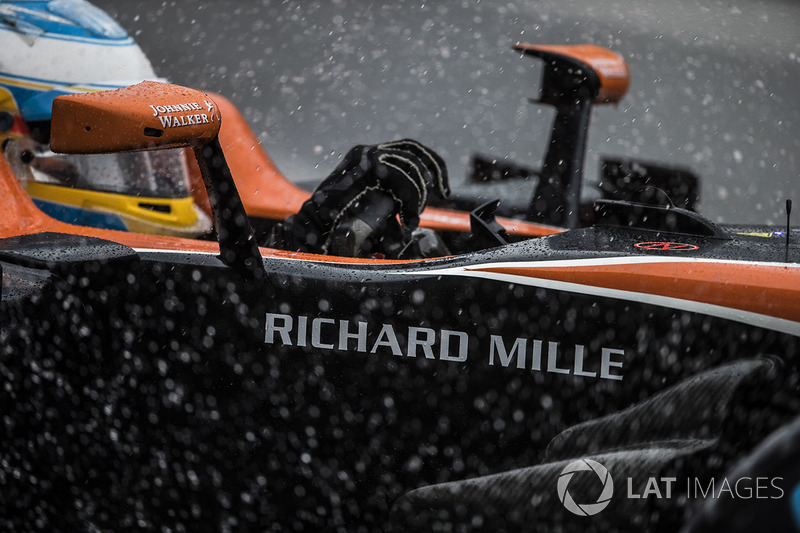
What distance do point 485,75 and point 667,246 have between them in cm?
611

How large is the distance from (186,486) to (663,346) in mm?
744

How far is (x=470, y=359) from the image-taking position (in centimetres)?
135

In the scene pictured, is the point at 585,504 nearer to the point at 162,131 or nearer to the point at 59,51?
the point at 162,131

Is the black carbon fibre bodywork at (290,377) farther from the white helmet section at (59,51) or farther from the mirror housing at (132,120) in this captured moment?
the white helmet section at (59,51)

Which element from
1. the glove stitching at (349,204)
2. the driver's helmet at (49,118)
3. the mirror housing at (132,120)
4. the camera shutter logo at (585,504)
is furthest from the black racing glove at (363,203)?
the driver's helmet at (49,118)

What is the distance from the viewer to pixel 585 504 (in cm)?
134

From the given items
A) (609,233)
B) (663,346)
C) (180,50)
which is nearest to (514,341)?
(663,346)

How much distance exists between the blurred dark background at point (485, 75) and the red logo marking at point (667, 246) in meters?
3.24

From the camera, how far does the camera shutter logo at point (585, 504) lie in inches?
52.2

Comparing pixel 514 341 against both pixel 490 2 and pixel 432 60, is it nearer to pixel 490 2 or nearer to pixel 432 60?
pixel 432 60

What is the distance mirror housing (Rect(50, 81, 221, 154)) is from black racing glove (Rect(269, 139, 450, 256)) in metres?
0.55

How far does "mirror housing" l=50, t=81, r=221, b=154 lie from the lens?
1171 millimetres

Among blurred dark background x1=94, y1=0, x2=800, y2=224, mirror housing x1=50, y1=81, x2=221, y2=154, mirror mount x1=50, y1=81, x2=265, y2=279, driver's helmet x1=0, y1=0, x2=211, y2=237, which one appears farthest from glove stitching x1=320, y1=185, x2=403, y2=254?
blurred dark background x1=94, y1=0, x2=800, y2=224

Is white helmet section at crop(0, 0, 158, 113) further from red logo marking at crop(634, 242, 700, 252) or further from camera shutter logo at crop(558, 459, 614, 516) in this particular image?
camera shutter logo at crop(558, 459, 614, 516)
